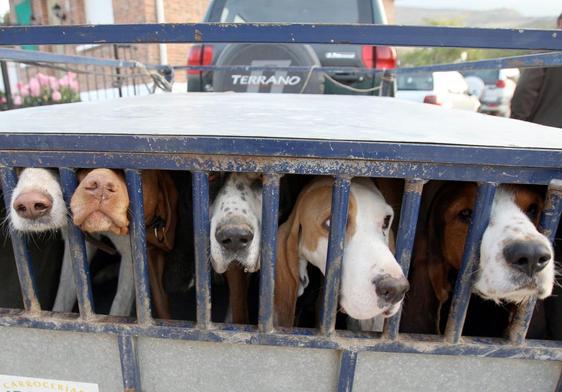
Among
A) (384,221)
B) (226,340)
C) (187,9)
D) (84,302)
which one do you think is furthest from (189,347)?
(187,9)

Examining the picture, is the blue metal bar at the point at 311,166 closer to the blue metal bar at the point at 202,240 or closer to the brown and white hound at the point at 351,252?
the blue metal bar at the point at 202,240

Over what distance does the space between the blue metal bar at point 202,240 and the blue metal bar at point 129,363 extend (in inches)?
8.9

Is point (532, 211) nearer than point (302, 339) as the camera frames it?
No

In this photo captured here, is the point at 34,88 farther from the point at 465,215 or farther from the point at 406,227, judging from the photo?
the point at 406,227

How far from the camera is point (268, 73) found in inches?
162

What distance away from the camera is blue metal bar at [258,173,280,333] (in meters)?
1.21

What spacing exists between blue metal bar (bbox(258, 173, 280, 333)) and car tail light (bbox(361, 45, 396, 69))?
11.1 ft

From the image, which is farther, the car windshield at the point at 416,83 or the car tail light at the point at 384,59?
the car windshield at the point at 416,83

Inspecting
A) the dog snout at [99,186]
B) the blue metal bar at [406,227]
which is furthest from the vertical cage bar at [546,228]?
the dog snout at [99,186]

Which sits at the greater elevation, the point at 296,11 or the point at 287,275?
the point at 296,11

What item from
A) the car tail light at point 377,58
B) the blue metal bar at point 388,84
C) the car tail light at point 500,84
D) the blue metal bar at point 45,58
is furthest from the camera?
the car tail light at point 500,84

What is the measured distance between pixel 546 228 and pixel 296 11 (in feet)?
11.8

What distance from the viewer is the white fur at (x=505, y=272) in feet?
4.13

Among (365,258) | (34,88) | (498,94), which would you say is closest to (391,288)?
(365,258)
